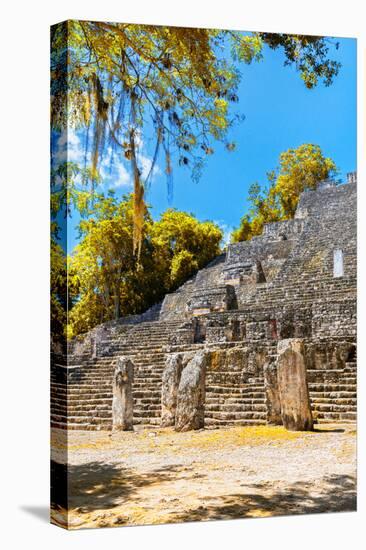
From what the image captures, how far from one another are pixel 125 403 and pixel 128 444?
866 mm

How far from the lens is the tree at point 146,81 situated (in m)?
10.3

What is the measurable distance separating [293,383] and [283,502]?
1.55 m

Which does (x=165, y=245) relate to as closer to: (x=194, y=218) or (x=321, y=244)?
(x=194, y=218)

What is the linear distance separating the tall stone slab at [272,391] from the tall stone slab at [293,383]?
0.23ft

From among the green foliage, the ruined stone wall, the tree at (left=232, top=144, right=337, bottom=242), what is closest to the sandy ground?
the ruined stone wall

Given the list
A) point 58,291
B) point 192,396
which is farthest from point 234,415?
point 58,291

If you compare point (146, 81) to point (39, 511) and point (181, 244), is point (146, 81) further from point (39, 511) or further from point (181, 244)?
point (39, 511)

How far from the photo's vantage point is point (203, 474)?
10.7 meters

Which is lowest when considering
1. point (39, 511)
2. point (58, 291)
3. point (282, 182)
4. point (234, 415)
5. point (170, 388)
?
point (39, 511)

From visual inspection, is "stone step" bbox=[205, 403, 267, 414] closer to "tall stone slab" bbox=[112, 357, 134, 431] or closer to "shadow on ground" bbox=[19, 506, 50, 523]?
"tall stone slab" bbox=[112, 357, 134, 431]

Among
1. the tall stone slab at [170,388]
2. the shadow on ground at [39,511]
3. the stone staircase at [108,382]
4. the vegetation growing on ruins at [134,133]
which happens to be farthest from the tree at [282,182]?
A: the shadow on ground at [39,511]

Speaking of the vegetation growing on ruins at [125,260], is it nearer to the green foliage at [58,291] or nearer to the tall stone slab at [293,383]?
the green foliage at [58,291]

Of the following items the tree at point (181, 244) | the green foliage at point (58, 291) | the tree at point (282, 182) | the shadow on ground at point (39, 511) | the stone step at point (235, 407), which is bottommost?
the shadow on ground at point (39, 511)

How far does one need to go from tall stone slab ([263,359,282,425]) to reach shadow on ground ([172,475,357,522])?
1092mm
